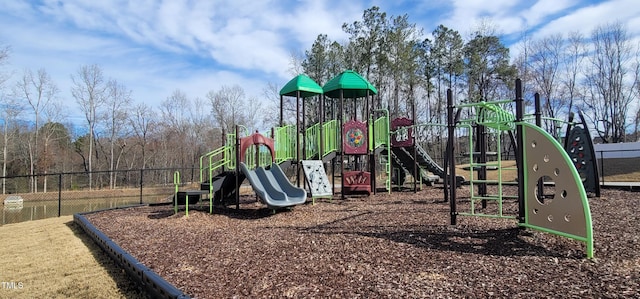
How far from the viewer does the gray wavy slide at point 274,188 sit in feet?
30.5

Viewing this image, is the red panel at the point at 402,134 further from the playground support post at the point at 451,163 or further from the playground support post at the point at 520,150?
the playground support post at the point at 520,150

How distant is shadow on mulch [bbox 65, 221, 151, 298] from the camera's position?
4.28 metres

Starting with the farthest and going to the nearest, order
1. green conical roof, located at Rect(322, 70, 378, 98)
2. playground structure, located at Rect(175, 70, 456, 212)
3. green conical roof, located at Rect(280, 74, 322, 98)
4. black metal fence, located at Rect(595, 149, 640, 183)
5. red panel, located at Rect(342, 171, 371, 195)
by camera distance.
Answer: black metal fence, located at Rect(595, 149, 640, 183), green conical roof, located at Rect(322, 70, 378, 98), green conical roof, located at Rect(280, 74, 322, 98), red panel, located at Rect(342, 171, 371, 195), playground structure, located at Rect(175, 70, 456, 212)

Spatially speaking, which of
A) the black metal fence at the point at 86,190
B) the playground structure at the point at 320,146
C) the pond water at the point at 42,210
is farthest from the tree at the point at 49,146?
the playground structure at the point at 320,146

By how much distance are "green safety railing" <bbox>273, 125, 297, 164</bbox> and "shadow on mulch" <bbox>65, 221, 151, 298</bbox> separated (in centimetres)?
625

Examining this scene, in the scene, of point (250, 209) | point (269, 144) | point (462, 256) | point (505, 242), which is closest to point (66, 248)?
point (250, 209)

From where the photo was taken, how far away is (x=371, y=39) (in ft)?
115

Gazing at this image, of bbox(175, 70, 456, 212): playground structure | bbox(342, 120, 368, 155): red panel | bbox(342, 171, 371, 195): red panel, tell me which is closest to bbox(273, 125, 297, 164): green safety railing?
bbox(175, 70, 456, 212): playground structure

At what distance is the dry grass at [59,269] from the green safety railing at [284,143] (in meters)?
6.15

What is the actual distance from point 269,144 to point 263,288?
7687 millimetres

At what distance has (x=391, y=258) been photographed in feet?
15.1

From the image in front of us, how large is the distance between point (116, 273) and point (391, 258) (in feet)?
11.9

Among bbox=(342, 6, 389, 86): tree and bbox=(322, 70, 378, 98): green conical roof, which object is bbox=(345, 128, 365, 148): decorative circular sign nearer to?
bbox=(322, 70, 378, 98): green conical roof

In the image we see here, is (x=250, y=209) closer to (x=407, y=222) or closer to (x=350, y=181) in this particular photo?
(x=350, y=181)
